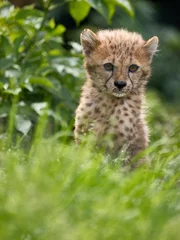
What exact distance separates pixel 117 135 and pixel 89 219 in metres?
2.27

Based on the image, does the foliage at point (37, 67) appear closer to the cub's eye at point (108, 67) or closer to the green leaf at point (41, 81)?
the green leaf at point (41, 81)

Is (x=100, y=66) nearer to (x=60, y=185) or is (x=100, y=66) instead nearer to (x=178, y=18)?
(x=60, y=185)

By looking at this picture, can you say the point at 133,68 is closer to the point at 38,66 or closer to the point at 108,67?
the point at 108,67

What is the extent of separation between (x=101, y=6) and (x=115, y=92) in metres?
1.12

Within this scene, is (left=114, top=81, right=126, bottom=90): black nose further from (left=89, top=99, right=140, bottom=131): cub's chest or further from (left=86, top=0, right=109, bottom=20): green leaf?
(left=86, top=0, right=109, bottom=20): green leaf

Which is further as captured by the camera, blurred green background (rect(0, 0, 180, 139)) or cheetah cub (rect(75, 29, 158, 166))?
blurred green background (rect(0, 0, 180, 139))

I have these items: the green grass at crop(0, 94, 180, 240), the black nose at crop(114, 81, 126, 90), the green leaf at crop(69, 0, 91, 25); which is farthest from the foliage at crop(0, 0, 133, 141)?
the green grass at crop(0, 94, 180, 240)

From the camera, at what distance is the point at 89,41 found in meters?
7.03

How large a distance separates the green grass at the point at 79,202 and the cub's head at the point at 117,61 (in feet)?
4.37

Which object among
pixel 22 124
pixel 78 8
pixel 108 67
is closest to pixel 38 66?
pixel 78 8

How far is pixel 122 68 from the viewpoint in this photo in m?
6.80

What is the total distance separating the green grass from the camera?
4297 millimetres

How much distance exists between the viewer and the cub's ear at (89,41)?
700 cm

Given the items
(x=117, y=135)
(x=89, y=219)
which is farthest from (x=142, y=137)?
(x=89, y=219)
